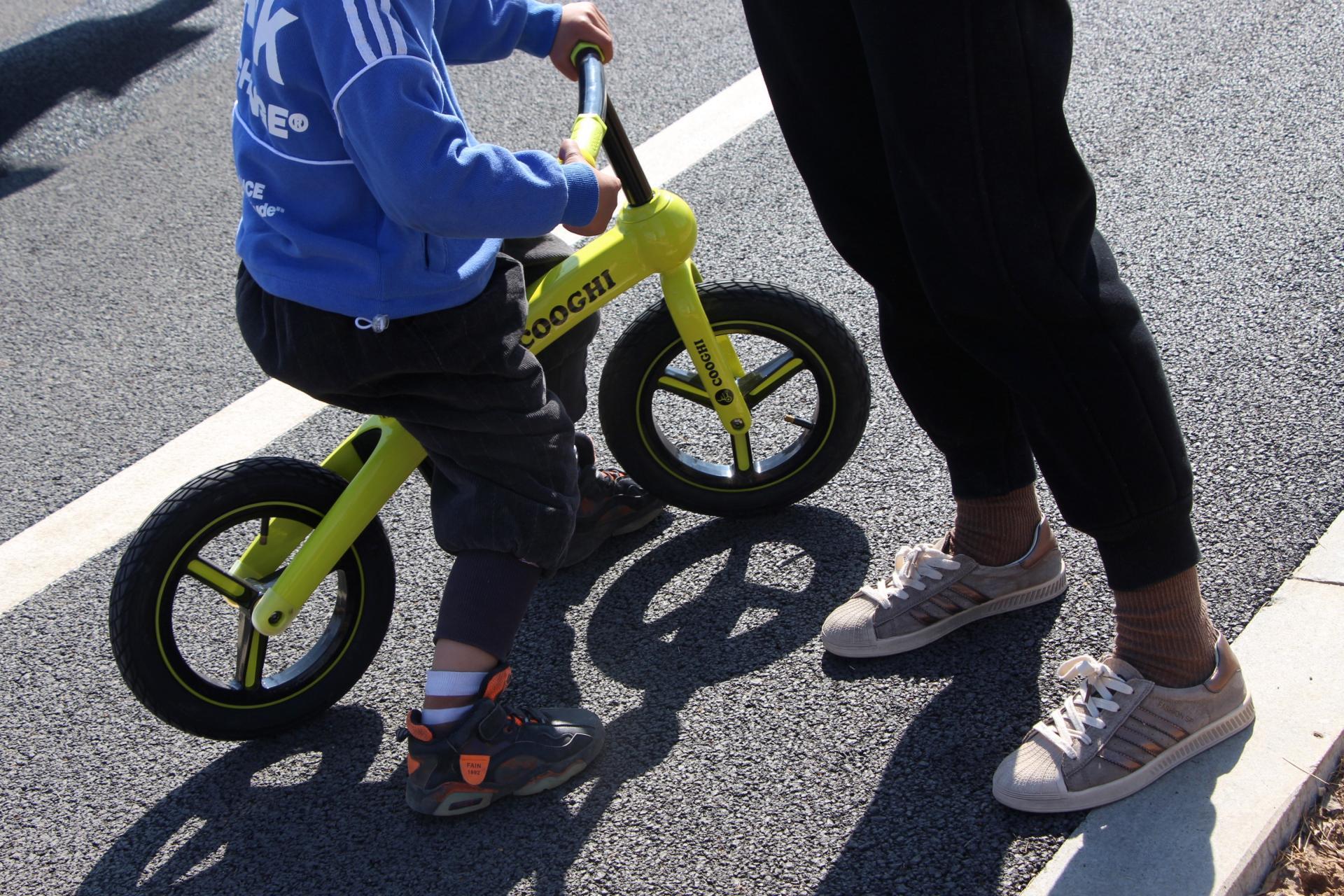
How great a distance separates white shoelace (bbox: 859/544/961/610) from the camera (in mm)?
2420

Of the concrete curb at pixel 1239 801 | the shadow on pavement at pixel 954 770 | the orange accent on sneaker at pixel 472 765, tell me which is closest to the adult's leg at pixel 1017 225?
the concrete curb at pixel 1239 801

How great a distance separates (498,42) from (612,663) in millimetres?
1223

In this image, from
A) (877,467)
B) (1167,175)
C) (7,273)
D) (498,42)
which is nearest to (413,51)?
(498,42)

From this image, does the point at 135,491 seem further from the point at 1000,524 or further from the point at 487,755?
the point at 1000,524

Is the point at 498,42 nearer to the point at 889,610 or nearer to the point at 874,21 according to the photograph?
the point at 874,21

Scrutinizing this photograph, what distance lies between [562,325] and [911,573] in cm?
83

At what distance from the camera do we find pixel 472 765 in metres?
2.24

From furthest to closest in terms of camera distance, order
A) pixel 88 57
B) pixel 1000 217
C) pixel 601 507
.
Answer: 1. pixel 88 57
2. pixel 601 507
3. pixel 1000 217

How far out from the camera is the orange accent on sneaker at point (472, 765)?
2.24 metres

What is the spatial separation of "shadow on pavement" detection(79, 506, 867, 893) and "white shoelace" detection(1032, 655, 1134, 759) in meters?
0.55

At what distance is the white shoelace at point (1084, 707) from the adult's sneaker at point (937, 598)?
29cm

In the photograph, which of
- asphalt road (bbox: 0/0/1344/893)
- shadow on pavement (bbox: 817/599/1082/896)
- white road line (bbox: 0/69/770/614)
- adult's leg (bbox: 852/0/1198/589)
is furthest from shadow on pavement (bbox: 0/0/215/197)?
adult's leg (bbox: 852/0/1198/589)

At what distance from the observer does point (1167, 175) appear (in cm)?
388

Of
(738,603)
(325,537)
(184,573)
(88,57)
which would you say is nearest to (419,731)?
(325,537)
